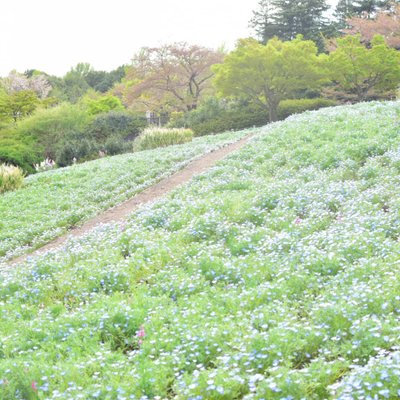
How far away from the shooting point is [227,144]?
2162cm

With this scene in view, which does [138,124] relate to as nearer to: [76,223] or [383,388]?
[76,223]

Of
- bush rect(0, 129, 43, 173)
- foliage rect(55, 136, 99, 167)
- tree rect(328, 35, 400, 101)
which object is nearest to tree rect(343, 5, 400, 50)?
tree rect(328, 35, 400, 101)

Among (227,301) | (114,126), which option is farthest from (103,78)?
(227,301)

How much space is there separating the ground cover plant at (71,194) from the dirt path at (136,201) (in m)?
0.31

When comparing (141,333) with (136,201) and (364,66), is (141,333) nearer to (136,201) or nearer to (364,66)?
(136,201)

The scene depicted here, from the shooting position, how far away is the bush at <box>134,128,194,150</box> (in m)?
27.4

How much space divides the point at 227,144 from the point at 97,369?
1721 cm

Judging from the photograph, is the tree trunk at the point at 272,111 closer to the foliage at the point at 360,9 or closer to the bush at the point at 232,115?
the bush at the point at 232,115

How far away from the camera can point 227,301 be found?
6.09 meters

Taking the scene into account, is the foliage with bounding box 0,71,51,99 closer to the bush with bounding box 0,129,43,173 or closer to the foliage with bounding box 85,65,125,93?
the foliage with bounding box 85,65,125,93

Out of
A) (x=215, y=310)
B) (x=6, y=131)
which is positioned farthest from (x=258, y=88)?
(x=215, y=310)

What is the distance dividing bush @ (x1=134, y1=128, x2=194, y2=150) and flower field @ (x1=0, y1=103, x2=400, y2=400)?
1580 cm

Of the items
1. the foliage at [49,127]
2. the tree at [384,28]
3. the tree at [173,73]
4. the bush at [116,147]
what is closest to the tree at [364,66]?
the tree at [384,28]

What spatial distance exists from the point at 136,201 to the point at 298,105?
71.1 feet
